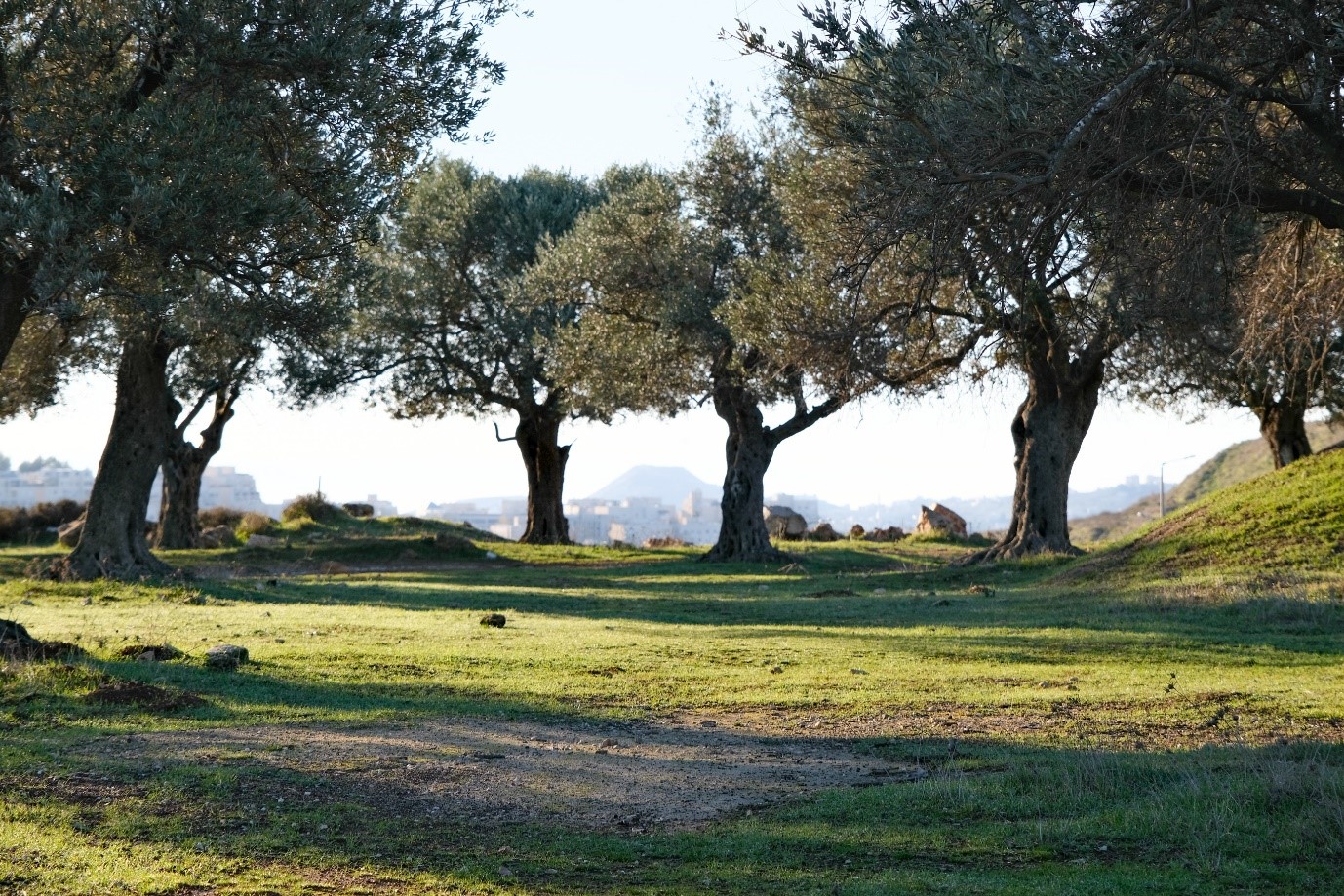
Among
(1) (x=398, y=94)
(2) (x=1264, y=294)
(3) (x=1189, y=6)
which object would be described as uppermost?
(1) (x=398, y=94)

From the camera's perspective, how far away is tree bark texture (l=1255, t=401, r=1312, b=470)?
1662 inches

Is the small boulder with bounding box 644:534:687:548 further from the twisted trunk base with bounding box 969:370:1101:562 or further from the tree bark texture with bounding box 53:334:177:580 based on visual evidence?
the tree bark texture with bounding box 53:334:177:580

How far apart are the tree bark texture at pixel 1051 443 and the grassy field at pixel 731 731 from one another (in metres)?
7.27

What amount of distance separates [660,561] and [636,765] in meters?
29.8

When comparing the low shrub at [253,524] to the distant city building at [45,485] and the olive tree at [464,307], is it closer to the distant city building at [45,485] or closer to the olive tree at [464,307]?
the olive tree at [464,307]

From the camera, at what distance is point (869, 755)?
8.69 metres

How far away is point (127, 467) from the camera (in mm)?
24266

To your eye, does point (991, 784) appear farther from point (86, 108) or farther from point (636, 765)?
point (86, 108)

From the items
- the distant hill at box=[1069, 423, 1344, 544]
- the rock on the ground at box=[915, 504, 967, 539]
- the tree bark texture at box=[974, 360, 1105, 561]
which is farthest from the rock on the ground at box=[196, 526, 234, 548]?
the distant hill at box=[1069, 423, 1344, 544]

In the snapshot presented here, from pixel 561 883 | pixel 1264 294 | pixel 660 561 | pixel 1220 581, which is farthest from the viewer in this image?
pixel 660 561

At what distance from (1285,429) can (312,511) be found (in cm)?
3422

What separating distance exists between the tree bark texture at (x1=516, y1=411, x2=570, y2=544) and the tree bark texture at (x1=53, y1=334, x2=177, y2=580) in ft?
72.8

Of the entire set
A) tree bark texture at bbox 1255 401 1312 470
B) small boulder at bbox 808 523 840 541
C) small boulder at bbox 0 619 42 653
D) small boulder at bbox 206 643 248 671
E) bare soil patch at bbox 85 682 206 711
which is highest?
tree bark texture at bbox 1255 401 1312 470

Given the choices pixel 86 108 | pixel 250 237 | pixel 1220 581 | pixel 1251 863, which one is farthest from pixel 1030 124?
pixel 1220 581
